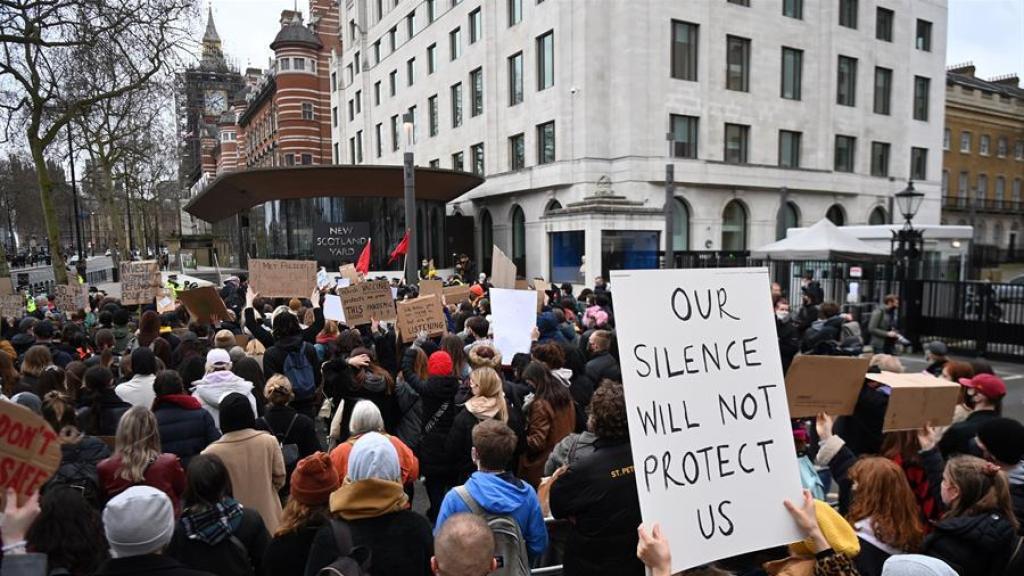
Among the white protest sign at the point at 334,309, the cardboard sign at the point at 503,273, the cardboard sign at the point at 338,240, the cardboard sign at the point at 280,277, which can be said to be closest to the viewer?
the white protest sign at the point at 334,309

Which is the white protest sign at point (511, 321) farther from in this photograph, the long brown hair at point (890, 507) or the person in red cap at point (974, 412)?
the long brown hair at point (890, 507)

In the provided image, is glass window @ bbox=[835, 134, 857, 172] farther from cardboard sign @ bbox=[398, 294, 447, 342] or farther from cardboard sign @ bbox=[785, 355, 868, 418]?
cardboard sign @ bbox=[785, 355, 868, 418]

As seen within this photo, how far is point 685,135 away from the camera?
95.5 ft

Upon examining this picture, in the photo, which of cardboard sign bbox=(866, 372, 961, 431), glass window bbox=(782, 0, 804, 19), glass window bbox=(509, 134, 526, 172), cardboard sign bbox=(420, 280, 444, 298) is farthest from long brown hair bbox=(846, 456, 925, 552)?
glass window bbox=(782, 0, 804, 19)

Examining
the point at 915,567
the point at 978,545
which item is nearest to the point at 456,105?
the point at 978,545

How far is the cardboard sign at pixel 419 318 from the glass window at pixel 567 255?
739 inches

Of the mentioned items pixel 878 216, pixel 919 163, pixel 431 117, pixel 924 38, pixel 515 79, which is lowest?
pixel 878 216

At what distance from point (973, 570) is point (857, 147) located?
3674cm

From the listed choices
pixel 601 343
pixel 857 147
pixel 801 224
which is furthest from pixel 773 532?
pixel 857 147

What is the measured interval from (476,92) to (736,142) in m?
13.9

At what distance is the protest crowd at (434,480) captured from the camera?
93.9 inches

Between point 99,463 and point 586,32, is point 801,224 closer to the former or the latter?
point 586,32

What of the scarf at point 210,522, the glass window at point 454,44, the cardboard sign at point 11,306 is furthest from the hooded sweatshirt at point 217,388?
the glass window at point 454,44

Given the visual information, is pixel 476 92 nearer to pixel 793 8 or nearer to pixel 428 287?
pixel 793 8
